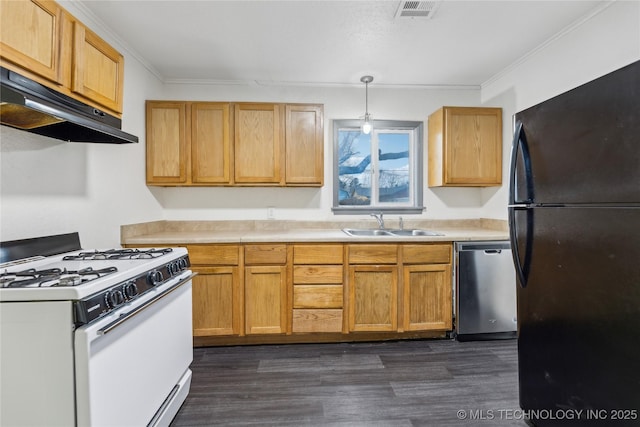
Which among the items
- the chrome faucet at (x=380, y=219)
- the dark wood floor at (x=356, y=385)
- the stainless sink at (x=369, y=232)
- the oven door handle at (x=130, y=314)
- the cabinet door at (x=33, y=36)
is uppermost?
the cabinet door at (x=33, y=36)

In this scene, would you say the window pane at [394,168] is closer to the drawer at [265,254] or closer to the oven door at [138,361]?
the drawer at [265,254]

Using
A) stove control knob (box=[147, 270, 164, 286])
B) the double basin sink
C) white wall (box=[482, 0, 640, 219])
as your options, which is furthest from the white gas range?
white wall (box=[482, 0, 640, 219])

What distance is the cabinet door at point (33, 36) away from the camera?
1146 millimetres

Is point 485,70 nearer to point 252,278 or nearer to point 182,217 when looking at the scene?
point 252,278

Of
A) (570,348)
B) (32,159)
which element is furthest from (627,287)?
(32,159)

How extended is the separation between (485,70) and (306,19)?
1.85m

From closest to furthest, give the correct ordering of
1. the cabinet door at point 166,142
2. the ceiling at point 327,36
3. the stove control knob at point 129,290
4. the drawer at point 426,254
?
the stove control knob at point 129,290, the ceiling at point 327,36, the drawer at point 426,254, the cabinet door at point 166,142

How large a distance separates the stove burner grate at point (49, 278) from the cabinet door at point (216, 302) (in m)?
1.18

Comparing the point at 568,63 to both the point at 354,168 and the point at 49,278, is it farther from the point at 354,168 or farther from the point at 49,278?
the point at 49,278

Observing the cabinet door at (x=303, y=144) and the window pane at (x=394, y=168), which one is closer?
the cabinet door at (x=303, y=144)

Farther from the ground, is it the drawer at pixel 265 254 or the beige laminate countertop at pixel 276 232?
the beige laminate countertop at pixel 276 232

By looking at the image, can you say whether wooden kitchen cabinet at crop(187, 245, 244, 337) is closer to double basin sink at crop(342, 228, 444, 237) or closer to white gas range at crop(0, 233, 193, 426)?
white gas range at crop(0, 233, 193, 426)

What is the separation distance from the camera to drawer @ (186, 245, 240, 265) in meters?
2.39

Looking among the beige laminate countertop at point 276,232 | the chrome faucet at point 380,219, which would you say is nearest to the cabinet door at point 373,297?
the beige laminate countertop at point 276,232
